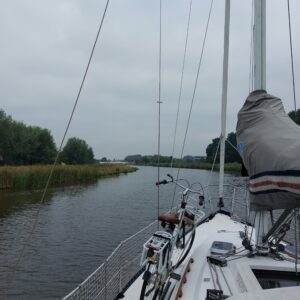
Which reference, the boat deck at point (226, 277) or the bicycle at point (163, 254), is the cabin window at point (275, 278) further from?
the bicycle at point (163, 254)

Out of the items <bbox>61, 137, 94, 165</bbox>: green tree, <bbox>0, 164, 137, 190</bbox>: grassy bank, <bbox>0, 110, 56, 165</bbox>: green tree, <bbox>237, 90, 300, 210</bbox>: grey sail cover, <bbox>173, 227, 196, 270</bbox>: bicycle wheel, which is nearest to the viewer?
<bbox>237, 90, 300, 210</bbox>: grey sail cover

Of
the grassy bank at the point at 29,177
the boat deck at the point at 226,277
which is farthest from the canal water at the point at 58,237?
the grassy bank at the point at 29,177

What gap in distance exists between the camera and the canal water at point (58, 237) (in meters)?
9.04

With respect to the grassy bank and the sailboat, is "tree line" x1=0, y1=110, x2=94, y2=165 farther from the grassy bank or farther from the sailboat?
the sailboat

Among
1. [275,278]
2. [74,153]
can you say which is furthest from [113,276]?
[74,153]

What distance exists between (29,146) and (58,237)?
49.9m

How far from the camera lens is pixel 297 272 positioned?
405cm

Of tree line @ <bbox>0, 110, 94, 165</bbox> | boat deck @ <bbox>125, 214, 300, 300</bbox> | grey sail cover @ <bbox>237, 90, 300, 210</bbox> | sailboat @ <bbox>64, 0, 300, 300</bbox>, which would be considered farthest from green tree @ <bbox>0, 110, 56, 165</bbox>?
grey sail cover @ <bbox>237, 90, 300, 210</bbox>

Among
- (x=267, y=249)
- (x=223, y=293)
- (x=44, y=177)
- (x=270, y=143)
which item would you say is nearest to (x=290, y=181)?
(x=270, y=143)

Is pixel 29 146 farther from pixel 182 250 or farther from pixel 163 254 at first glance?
pixel 163 254

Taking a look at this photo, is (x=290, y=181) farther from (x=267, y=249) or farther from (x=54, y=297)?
(x=54, y=297)

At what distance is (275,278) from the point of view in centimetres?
415

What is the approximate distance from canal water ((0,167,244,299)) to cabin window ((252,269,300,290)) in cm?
230

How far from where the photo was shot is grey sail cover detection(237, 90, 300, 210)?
257 centimetres
